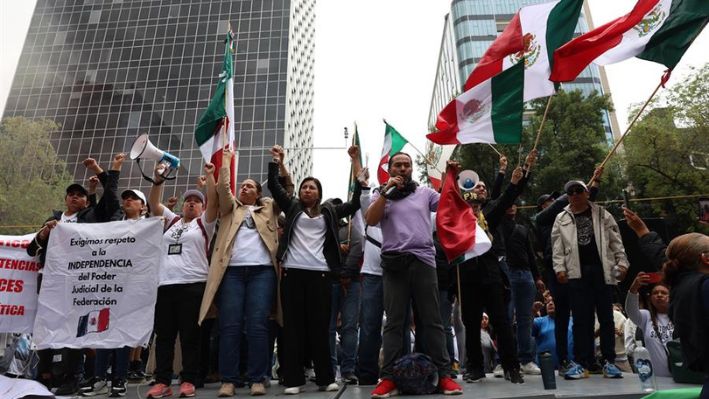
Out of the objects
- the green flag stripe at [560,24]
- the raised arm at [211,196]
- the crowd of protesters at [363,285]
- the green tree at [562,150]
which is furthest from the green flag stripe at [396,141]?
the green tree at [562,150]

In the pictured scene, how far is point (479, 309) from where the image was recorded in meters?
4.98

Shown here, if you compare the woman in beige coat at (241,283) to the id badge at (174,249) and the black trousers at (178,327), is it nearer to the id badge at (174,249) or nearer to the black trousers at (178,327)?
the black trousers at (178,327)

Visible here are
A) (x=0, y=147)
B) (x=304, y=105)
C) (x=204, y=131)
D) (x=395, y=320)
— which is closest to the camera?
(x=395, y=320)

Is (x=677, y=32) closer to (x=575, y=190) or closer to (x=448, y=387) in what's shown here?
(x=575, y=190)

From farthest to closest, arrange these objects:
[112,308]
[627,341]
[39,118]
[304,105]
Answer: [304,105], [39,118], [627,341], [112,308]

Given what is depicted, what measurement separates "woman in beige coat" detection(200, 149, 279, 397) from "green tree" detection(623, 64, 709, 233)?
25068mm

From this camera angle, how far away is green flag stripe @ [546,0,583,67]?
596cm

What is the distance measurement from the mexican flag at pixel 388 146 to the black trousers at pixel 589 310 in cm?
348

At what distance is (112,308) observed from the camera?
486 centimetres

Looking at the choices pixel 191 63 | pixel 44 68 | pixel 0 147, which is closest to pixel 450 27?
pixel 191 63

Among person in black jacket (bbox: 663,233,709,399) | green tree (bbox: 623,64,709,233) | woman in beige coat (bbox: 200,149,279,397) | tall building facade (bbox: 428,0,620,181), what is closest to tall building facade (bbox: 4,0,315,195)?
tall building facade (bbox: 428,0,620,181)

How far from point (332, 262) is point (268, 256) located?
619mm

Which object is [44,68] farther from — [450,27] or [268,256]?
[268,256]

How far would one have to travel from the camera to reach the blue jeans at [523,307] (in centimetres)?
550
